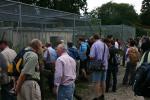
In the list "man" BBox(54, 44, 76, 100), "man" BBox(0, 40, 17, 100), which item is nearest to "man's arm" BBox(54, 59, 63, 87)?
"man" BBox(54, 44, 76, 100)

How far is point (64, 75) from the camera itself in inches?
386

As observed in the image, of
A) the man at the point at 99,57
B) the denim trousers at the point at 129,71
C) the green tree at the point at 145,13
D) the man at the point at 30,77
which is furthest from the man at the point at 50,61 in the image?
the green tree at the point at 145,13

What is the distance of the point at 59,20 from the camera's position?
19297mm

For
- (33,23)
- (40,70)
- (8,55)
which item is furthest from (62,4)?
(40,70)

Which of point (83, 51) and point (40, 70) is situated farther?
point (83, 51)

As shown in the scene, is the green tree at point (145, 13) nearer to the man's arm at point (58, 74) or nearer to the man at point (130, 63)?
the man at point (130, 63)

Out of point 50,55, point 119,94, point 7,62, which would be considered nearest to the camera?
point 7,62

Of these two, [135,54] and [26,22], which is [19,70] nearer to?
[26,22]

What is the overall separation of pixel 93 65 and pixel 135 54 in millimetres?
5136

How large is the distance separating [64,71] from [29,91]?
1.10m

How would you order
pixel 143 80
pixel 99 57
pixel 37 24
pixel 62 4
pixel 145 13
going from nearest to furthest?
1. pixel 143 80
2. pixel 99 57
3. pixel 37 24
4. pixel 62 4
5. pixel 145 13

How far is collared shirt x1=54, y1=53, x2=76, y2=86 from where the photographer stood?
9.66 metres

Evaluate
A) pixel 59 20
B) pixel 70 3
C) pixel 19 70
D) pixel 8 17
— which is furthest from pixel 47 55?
pixel 70 3

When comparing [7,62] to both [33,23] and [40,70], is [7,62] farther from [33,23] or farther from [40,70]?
[33,23]
